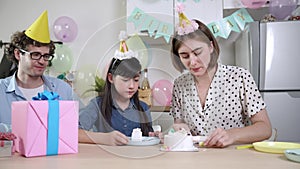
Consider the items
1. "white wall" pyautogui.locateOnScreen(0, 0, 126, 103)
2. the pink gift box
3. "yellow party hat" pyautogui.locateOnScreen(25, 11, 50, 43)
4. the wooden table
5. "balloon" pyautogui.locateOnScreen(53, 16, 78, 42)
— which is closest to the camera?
the wooden table

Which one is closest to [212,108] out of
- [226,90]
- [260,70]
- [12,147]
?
[226,90]

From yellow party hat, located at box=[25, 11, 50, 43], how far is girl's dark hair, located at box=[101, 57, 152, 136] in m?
0.44

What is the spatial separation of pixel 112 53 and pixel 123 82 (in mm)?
108

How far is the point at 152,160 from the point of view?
799 mm

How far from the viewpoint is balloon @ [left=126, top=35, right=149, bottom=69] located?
0.98 m

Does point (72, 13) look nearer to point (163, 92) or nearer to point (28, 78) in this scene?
point (28, 78)

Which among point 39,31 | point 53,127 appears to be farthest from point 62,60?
point 53,127

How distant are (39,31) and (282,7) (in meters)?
1.72

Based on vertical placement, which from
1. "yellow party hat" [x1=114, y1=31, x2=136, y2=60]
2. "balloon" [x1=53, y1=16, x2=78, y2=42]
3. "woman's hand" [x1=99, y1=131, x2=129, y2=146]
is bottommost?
"woman's hand" [x1=99, y1=131, x2=129, y2=146]

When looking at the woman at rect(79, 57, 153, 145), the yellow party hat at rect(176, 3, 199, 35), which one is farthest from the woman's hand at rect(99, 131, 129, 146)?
the yellow party hat at rect(176, 3, 199, 35)

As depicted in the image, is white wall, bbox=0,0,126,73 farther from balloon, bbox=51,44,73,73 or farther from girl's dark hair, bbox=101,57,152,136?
girl's dark hair, bbox=101,57,152,136

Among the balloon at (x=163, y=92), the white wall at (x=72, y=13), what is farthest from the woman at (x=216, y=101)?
the white wall at (x=72, y=13)

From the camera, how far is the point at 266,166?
72cm

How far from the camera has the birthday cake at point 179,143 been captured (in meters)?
0.92
